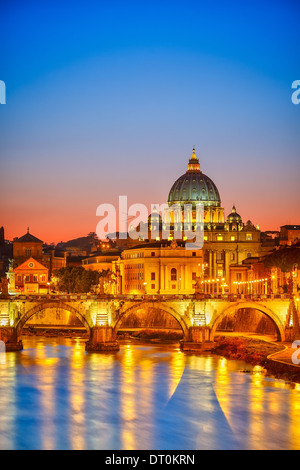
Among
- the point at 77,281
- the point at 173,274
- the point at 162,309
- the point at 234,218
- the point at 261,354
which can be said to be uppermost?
the point at 234,218

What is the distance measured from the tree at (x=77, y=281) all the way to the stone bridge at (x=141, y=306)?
42.1 meters

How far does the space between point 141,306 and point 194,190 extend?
4235 inches

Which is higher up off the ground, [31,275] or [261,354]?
[31,275]

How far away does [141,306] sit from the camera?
63344mm

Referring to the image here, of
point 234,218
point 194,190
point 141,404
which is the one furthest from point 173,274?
point 141,404

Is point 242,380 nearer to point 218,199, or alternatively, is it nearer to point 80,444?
point 80,444

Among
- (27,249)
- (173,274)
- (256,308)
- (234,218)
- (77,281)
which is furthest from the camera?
(234,218)

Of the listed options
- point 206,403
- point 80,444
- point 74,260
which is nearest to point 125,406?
point 206,403

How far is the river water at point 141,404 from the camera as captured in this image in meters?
37.3

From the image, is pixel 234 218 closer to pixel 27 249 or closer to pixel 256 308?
pixel 27 249

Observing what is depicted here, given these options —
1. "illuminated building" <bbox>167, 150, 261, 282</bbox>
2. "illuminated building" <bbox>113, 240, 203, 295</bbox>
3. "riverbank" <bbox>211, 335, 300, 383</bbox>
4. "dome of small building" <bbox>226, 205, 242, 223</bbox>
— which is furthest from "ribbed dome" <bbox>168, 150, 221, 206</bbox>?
"riverbank" <bbox>211, 335, 300, 383</bbox>

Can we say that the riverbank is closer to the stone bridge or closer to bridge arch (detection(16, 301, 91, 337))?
the stone bridge

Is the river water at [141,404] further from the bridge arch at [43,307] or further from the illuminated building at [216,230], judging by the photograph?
the illuminated building at [216,230]

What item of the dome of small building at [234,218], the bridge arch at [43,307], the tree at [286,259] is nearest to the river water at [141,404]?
the bridge arch at [43,307]
